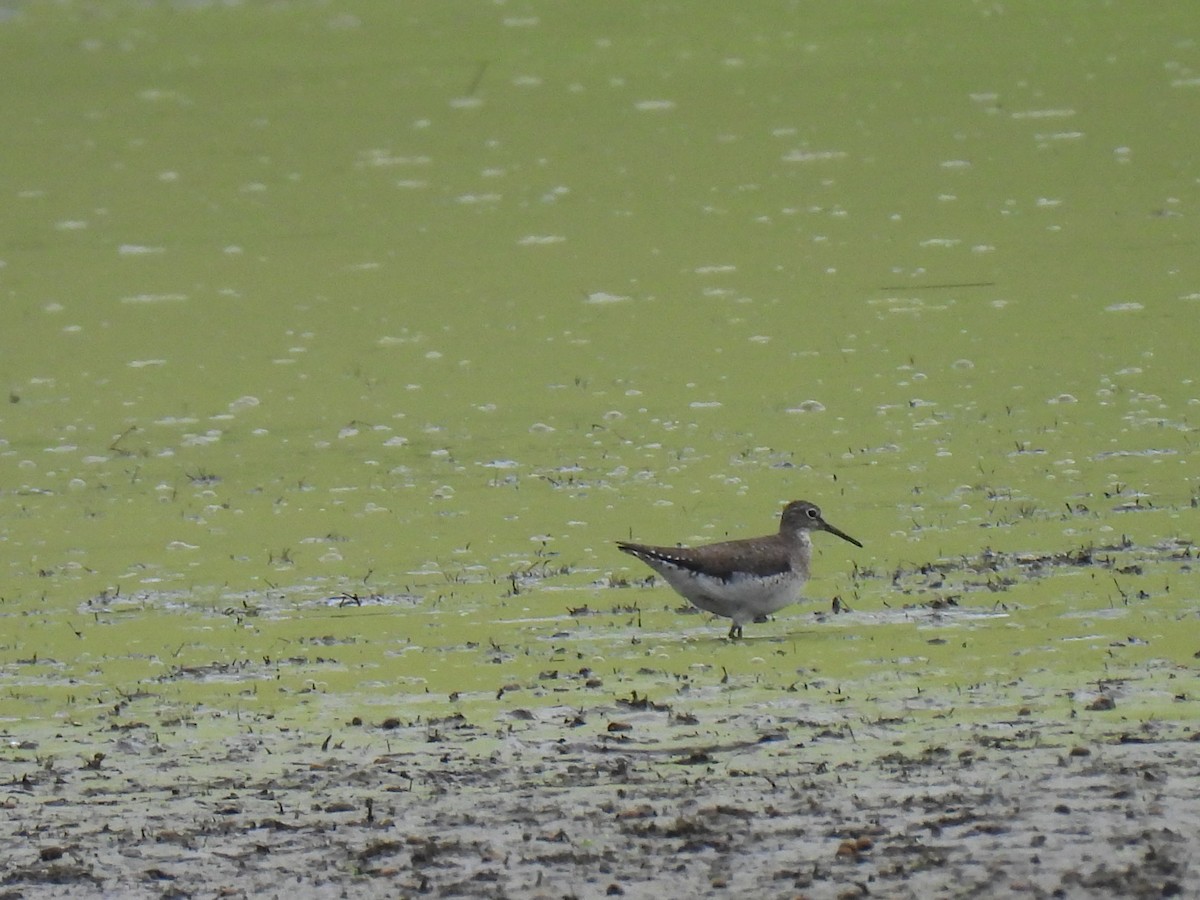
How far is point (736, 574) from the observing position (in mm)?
10883

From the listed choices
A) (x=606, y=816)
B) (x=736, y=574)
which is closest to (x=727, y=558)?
(x=736, y=574)

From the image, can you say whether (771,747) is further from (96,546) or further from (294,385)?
(294,385)

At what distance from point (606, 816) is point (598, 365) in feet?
32.7

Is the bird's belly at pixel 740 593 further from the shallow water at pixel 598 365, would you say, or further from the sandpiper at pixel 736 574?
the shallow water at pixel 598 365

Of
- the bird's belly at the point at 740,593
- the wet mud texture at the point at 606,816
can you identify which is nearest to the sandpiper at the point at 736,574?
the bird's belly at the point at 740,593

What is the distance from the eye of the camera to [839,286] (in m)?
19.7

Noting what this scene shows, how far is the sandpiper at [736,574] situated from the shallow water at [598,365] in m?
0.18

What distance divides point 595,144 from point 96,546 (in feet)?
46.6

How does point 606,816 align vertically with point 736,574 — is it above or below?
above

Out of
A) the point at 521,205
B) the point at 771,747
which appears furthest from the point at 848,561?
the point at 521,205

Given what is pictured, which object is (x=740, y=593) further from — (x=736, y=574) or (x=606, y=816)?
(x=606, y=816)

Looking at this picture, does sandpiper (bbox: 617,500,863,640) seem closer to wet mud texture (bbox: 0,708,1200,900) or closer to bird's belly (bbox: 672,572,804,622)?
bird's belly (bbox: 672,572,804,622)

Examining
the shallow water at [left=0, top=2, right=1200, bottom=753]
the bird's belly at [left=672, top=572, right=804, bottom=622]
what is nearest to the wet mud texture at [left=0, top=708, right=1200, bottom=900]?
the shallow water at [left=0, top=2, right=1200, bottom=753]

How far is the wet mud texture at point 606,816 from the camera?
7.04m
